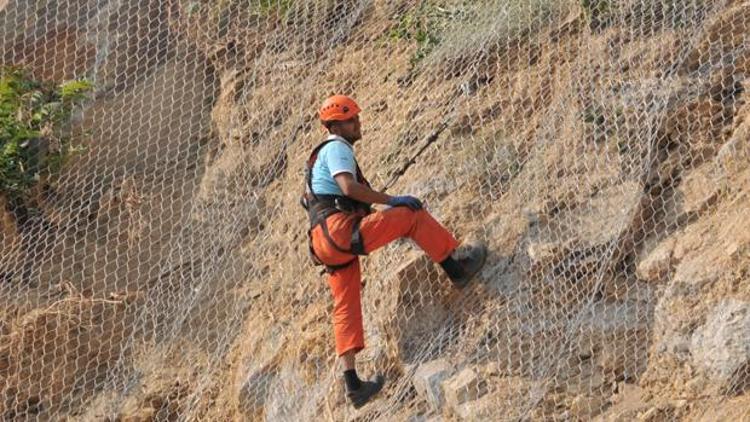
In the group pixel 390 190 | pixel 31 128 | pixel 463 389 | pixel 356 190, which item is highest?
pixel 31 128

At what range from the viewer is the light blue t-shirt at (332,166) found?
5.61 m

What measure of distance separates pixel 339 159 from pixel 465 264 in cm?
74

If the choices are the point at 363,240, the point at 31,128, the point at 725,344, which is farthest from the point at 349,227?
the point at 31,128

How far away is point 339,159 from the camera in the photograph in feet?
18.5

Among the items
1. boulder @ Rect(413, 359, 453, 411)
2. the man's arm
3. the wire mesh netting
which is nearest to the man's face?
the man's arm

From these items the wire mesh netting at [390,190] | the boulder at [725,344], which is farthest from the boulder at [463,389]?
the boulder at [725,344]

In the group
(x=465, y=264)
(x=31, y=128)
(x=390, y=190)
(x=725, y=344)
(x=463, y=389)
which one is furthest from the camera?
(x=31, y=128)

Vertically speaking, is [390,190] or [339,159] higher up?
[339,159]

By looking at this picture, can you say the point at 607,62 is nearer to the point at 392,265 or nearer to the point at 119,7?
the point at 392,265

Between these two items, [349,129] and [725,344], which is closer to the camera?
[725,344]

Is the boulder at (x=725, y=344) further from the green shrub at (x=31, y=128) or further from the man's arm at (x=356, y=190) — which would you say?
the green shrub at (x=31, y=128)

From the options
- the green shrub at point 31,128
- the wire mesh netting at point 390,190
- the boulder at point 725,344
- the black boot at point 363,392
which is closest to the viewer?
the boulder at point 725,344

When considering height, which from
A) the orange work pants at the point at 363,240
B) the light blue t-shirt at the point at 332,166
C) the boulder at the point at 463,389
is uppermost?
the light blue t-shirt at the point at 332,166

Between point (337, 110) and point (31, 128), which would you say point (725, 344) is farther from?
point (31, 128)
